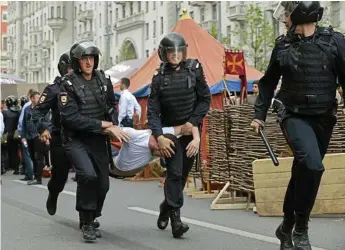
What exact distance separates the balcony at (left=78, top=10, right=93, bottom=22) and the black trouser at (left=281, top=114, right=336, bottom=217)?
284 ft

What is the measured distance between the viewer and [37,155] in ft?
49.1

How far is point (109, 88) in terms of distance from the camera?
7.70 meters

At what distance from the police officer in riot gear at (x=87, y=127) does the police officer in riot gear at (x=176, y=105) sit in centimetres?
46

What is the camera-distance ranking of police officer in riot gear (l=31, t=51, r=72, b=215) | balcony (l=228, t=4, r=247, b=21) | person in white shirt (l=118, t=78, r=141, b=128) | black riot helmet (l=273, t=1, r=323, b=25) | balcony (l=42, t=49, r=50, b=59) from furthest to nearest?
balcony (l=42, t=49, r=50, b=59)
balcony (l=228, t=4, r=247, b=21)
person in white shirt (l=118, t=78, r=141, b=128)
police officer in riot gear (l=31, t=51, r=72, b=215)
black riot helmet (l=273, t=1, r=323, b=25)

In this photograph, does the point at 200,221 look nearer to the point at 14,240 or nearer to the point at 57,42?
the point at 14,240

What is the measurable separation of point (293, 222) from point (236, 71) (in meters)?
7.48

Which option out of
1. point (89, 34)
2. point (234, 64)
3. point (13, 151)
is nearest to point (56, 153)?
point (234, 64)

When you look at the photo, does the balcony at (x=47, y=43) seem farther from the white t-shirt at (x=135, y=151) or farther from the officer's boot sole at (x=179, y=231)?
the officer's boot sole at (x=179, y=231)

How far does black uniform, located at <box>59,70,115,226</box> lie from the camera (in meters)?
7.37

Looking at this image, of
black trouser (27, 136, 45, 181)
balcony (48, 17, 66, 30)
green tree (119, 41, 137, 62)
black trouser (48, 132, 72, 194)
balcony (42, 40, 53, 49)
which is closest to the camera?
black trouser (48, 132, 72, 194)

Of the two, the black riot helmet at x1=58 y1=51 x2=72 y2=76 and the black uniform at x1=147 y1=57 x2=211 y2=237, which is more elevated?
the black riot helmet at x1=58 y1=51 x2=72 y2=76

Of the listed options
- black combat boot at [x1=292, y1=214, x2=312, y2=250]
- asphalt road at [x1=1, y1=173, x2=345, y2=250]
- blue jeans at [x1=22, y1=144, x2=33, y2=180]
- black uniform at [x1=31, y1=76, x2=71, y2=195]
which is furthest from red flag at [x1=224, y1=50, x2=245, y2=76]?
black combat boot at [x1=292, y1=214, x2=312, y2=250]

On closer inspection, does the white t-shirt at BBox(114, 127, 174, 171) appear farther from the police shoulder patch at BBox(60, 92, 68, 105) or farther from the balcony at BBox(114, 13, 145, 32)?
the balcony at BBox(114, 13, 145, 32)

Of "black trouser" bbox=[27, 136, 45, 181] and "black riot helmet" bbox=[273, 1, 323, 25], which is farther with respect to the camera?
"black trouser" bbox=[27, 136, 45, 181]
